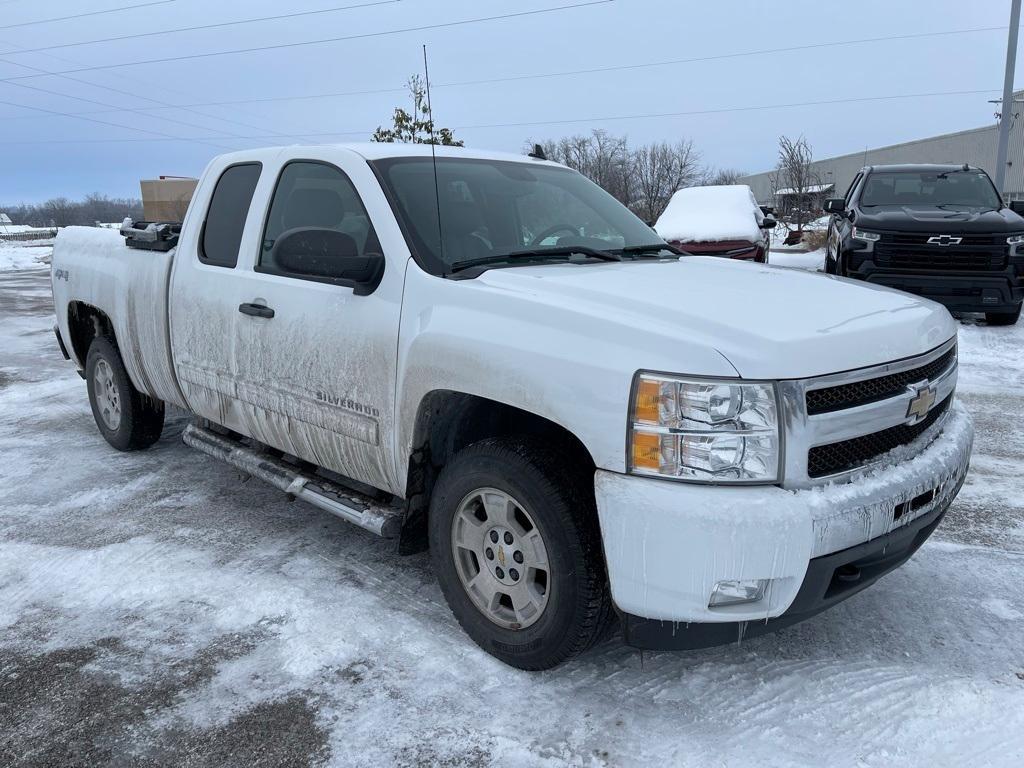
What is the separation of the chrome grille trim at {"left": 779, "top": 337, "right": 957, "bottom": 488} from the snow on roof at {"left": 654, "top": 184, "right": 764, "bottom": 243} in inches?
338

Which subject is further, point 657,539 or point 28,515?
point 28,515

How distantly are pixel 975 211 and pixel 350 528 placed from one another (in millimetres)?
8685

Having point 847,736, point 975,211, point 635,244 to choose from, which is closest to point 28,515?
point 635,244

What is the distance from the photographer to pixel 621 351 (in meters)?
2.36

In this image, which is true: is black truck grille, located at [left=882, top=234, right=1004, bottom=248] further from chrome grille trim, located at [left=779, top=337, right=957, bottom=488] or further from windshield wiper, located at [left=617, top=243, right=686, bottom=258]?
chrome grille trim, located at [left=779, top=337, right=957, bottom=488]

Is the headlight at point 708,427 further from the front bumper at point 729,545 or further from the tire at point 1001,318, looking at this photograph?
the tire at point 1001,318

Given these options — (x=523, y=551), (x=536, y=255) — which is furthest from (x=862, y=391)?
(x=536, y=255)

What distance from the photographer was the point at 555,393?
2.48 m

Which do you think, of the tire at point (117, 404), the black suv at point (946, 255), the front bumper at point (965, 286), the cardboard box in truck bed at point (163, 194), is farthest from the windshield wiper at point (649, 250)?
the cardboard box in truck bed at point (163, 194)

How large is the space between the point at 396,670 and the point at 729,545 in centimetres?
134

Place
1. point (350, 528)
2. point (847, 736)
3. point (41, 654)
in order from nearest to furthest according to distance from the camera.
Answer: point (847, 736) < point (41, 654) < point (350, 528)

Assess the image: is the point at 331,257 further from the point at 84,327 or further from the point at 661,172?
the point at 661,172

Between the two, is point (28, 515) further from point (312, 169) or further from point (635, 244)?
point (635, 244)

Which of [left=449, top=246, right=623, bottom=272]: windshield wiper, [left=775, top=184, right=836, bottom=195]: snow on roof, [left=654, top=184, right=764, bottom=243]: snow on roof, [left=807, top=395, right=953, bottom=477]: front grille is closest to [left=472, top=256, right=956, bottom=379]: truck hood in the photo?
[left=449, top=246, right=623, bottom=272]: windshield wiper
